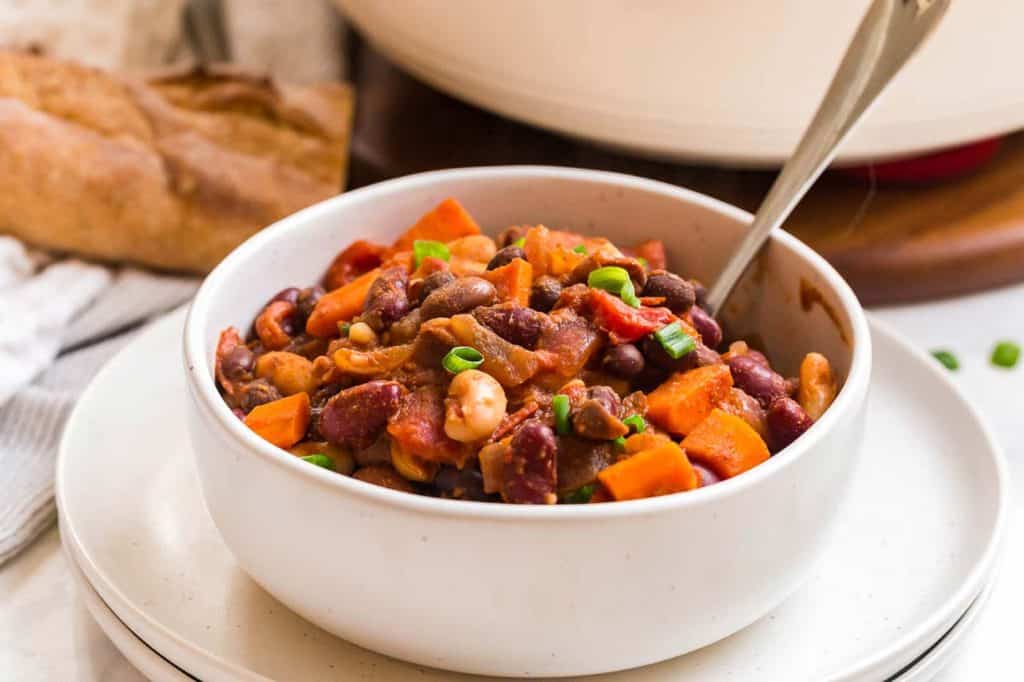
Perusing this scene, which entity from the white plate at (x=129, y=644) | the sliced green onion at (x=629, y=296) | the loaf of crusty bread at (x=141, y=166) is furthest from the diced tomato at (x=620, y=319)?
the loaf of crusty bread at (x=141, y=166)

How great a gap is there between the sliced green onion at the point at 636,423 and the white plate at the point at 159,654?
37 cm

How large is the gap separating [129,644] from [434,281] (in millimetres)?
542

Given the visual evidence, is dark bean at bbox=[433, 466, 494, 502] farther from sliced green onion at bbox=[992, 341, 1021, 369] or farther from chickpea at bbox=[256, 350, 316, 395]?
sliced green onion at bbox=[992, 341, 1021, 369]

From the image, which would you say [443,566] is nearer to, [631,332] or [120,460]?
[631,332]

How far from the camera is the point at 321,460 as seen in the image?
1273mm

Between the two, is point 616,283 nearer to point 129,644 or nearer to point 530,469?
point 530,469

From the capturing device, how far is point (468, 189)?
175 centimetres

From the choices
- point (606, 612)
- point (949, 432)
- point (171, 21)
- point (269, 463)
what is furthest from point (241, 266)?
point (171, 21)

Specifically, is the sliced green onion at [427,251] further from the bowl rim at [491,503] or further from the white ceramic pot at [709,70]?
the white ceramic pot at [709,70]

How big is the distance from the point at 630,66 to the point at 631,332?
2.57ft

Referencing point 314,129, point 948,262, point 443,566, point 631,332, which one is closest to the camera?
point 443,566

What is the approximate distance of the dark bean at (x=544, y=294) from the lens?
1444mm

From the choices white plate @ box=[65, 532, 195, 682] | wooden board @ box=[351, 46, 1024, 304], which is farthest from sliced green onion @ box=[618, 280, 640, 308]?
wooden board @ box=[351, 46, 1024, 304]

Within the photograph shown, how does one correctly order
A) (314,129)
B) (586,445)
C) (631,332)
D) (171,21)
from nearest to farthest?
1. (586,445)
2. (631,332)
3. (314,129)
4. (171,21)
